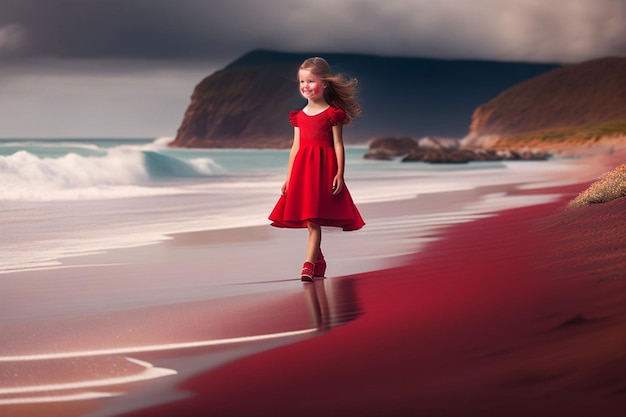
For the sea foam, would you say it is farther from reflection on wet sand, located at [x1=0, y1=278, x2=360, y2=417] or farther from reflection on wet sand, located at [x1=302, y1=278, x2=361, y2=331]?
reflection on wet sand, located at [x1=0, y1=278, x2=360, y2=417]

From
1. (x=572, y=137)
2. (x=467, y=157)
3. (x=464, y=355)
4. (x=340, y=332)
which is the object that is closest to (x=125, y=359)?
(x=340, y=332)

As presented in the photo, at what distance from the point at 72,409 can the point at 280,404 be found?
0.67 meters

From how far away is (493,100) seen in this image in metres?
142

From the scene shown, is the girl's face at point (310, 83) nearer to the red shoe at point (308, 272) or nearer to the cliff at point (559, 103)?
the red shoe at point (308, 272)

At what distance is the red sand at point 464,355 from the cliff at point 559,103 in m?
117

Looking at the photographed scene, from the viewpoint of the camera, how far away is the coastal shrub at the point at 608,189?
633 cm

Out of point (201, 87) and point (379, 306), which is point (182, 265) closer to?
point (379, 306)

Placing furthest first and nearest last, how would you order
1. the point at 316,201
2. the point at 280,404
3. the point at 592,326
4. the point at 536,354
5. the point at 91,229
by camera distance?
the point at 91,229 → the point at 316,201 → the point at 592,326 → the point at 536,354 → the point at 280,404

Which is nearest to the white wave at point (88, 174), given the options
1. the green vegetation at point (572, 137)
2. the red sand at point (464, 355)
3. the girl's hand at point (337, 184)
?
the girl's hand at point (337, 184)

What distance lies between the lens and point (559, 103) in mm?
136750

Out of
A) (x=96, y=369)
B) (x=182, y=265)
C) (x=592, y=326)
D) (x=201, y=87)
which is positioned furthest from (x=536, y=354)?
(x=201, y=87)

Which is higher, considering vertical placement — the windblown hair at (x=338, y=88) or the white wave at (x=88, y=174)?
the white wave at (x=88, y=174)

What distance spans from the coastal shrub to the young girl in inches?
81.3

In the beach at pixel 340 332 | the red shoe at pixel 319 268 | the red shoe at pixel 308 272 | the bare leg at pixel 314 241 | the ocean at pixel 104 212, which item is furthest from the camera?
the ocean at pixel 104 212
